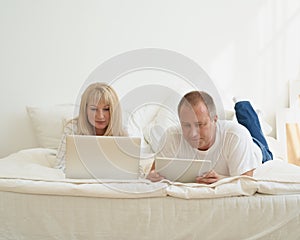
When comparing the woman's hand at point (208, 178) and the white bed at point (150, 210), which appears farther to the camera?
the woman's hand at point (208, 178)

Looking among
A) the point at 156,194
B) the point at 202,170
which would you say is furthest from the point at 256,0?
the point at 156,194

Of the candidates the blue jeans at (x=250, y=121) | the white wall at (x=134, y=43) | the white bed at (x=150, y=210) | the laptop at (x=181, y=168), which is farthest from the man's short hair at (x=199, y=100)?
the white wall at (x=134, y=43)

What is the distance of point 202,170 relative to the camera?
1.62m

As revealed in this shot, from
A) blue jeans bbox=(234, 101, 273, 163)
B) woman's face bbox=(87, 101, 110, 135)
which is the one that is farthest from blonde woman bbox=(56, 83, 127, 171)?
blue jeans bbox=(234, 101, 273, 163)

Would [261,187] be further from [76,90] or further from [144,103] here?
[76,90]

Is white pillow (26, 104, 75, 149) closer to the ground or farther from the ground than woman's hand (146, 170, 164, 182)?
farther from the ground

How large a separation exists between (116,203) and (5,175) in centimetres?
48

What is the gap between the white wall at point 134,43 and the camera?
2.73 m

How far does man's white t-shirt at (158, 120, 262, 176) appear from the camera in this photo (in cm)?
172

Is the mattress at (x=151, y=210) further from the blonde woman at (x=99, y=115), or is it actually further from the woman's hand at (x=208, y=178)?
the blonde woman at (x=99, y=115)

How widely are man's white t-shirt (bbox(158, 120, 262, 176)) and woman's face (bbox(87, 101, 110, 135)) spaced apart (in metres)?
0.36

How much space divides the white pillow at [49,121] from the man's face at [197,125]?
3.51ft

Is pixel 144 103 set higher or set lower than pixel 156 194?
higher

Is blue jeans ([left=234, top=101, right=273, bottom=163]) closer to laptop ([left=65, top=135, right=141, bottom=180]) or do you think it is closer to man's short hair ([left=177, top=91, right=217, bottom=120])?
man's short hair ([left=177, top=91, right=217, bottom=120])
